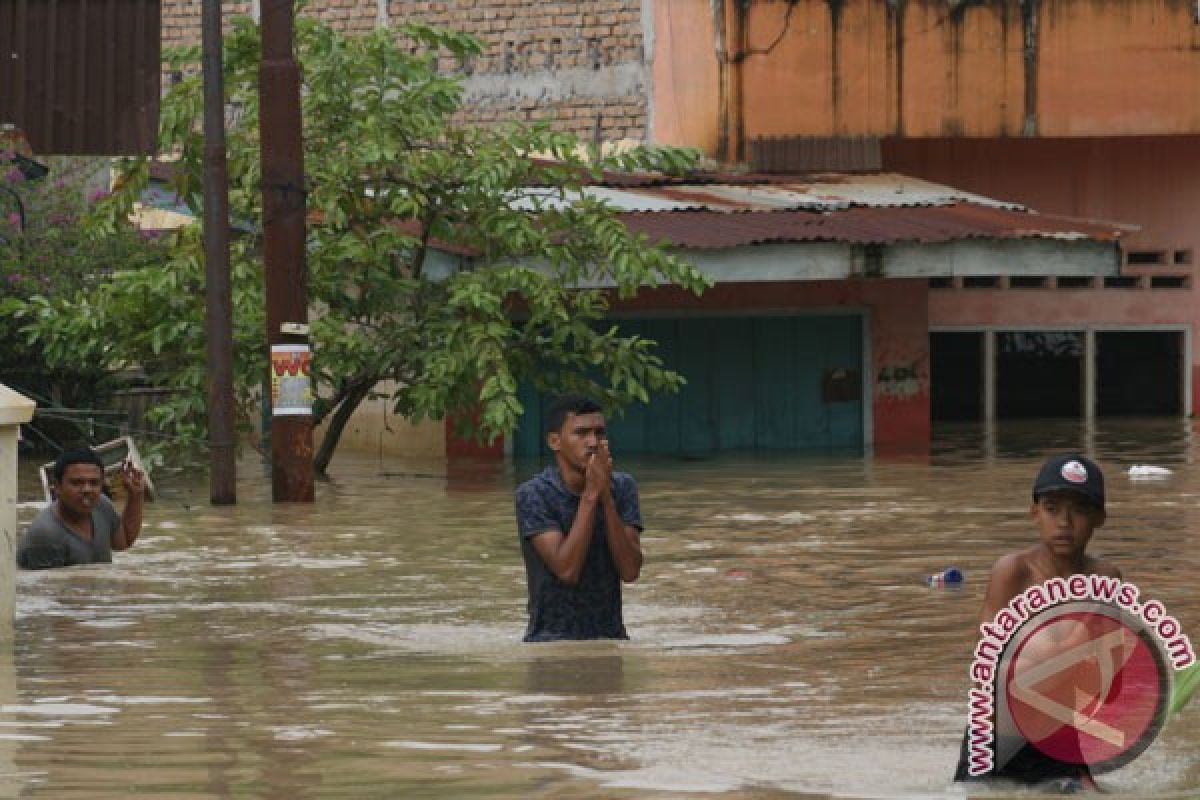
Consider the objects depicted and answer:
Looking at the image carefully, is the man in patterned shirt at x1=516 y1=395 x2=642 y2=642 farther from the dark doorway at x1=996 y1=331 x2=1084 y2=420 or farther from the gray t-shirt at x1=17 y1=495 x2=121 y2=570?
the dark doorway at x1=996 y1=331 x2=1084 y2=420

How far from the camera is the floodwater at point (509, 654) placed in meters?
9.22

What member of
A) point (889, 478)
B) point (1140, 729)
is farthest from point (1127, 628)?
point (889, 478)

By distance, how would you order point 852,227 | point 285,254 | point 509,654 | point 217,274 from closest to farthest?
point 509,654, point 285,254, point 217,274, point 852,227

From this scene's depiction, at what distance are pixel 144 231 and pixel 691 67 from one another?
6.58m

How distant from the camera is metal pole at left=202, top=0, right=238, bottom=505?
22312mm

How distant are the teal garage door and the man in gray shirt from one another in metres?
13.7

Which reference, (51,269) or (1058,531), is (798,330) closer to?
(51,269)

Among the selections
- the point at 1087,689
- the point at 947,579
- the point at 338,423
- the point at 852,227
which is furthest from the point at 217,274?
the point at 1087,689

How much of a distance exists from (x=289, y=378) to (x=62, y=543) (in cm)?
531

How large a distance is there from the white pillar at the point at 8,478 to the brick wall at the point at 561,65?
22168mm

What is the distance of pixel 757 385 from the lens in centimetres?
3128

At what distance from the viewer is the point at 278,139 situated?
71.3 ft

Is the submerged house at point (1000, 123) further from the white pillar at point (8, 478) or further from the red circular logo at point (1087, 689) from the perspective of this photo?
the red circular logo at point (1087, 689)

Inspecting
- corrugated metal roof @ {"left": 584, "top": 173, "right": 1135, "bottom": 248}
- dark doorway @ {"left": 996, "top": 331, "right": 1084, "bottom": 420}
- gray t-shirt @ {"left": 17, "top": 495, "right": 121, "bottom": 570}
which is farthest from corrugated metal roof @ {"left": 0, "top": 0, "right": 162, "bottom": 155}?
dark doorway @ {"left": 996, "top": 331, "right": 1084, "bottom": 420}
